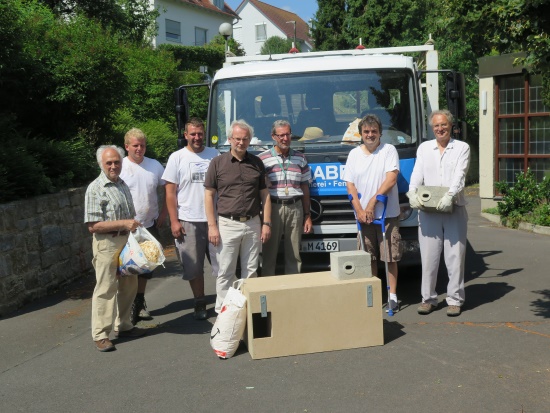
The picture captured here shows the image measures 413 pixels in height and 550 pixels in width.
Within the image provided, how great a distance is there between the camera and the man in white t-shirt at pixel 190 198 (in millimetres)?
7578

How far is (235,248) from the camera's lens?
23.9 ft

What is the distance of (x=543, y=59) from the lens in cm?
585

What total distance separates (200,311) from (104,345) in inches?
52.2

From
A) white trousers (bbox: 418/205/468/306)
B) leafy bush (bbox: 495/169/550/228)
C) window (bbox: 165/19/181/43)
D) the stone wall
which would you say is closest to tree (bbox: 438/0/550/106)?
white trousers (bbox: 418/205/468/306)

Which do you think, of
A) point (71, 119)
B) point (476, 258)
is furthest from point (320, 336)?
point (71, 119)

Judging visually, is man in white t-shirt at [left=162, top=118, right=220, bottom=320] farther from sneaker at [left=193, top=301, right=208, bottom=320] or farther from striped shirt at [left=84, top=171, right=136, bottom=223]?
striped shirt at [left=84, top=171, right=136, bottom=223]

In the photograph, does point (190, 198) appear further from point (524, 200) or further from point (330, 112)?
point (524, 200)

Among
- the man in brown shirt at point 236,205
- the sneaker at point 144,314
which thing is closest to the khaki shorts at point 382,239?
the man in brown shirt at point 236,205

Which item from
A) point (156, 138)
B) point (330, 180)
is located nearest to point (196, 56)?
point (156, 138)

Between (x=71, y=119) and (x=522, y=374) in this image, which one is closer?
(x=522, y=374)

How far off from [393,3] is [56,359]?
97.7 feet

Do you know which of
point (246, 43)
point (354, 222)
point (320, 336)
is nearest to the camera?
point (320, 336)

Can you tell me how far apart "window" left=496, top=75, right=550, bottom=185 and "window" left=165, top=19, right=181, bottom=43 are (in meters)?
35.7

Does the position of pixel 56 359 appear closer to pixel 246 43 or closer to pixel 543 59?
pixel 543 59
